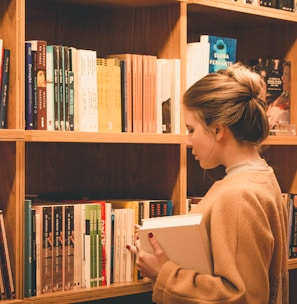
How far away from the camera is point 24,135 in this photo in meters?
2.08

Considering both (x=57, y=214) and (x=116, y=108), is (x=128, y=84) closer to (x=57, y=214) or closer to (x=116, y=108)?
(x=116, y=108)

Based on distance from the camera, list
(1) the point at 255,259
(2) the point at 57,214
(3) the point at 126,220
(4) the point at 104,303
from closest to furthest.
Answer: (1) the point at 255,259, (2) the point at 57,214, (3) the point at 126,220, (4) the point at 104,303

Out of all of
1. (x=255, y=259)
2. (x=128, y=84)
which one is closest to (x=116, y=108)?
(x=128, y=84)

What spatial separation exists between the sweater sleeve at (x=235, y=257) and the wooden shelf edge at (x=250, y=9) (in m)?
0.93

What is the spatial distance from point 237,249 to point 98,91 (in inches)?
30.8

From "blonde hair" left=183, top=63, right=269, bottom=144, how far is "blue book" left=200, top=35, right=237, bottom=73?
0.65 metres

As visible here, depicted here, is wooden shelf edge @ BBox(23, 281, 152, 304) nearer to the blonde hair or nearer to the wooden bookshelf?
the wooden bookshelf

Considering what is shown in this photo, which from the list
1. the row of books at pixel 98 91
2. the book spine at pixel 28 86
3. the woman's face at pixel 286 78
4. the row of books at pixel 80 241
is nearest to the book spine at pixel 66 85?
the row of books at pixel 98 91

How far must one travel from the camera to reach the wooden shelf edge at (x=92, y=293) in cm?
213

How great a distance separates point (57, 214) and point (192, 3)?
0.89 m

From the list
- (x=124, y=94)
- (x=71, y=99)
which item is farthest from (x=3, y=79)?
(x=124, y=94)

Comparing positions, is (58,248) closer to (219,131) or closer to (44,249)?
(44,249)

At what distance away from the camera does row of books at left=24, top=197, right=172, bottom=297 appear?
2141 mm

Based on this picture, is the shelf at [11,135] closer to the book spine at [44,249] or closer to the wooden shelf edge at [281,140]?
the book spine at [44,249]
